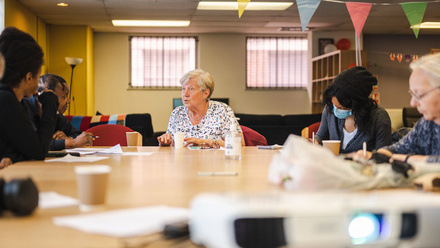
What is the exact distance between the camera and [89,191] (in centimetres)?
100

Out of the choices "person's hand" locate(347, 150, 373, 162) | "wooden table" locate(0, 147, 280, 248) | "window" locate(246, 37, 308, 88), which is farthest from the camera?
"window" locate(246, 37, 308, 88)

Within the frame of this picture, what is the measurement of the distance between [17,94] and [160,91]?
843 centimetres

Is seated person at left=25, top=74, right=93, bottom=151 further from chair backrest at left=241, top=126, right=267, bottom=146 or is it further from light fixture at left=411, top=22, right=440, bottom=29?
light fixture at left=411, top=22, right=440, bottom=29

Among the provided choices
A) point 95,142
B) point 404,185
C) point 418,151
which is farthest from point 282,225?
point 95,142

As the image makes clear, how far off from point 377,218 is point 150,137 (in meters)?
5.45

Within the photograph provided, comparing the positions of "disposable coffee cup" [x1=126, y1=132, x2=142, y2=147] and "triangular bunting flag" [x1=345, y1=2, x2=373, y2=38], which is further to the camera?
"triangular bunting flag" [x1=345, y1=2, x2=373, y2=38]

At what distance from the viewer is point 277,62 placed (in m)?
10.7

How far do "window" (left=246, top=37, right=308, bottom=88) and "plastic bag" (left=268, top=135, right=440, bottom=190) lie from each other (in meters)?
9.48

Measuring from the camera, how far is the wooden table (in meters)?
0.78

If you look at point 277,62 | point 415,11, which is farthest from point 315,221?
point 277,62

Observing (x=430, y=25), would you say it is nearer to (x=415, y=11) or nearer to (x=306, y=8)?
(x=415, y=11)

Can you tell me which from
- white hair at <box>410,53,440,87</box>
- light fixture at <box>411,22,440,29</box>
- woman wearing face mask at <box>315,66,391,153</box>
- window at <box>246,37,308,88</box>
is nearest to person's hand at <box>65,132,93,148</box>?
woman wearing face mask at <box>315,66,391,153</box>

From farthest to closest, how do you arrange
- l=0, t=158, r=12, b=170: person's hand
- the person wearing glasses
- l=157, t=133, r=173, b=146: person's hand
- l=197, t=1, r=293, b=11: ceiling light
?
1. l=197, t=1, r=293, b=11: ceiling light
2. l=157, t=133, r=173, b=146: person's hand
3. l=0, t=158, r=12, b=170: person's hand
4. the person wearing glasses

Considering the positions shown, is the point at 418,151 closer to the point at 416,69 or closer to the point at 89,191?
Result: the point at 416,69
